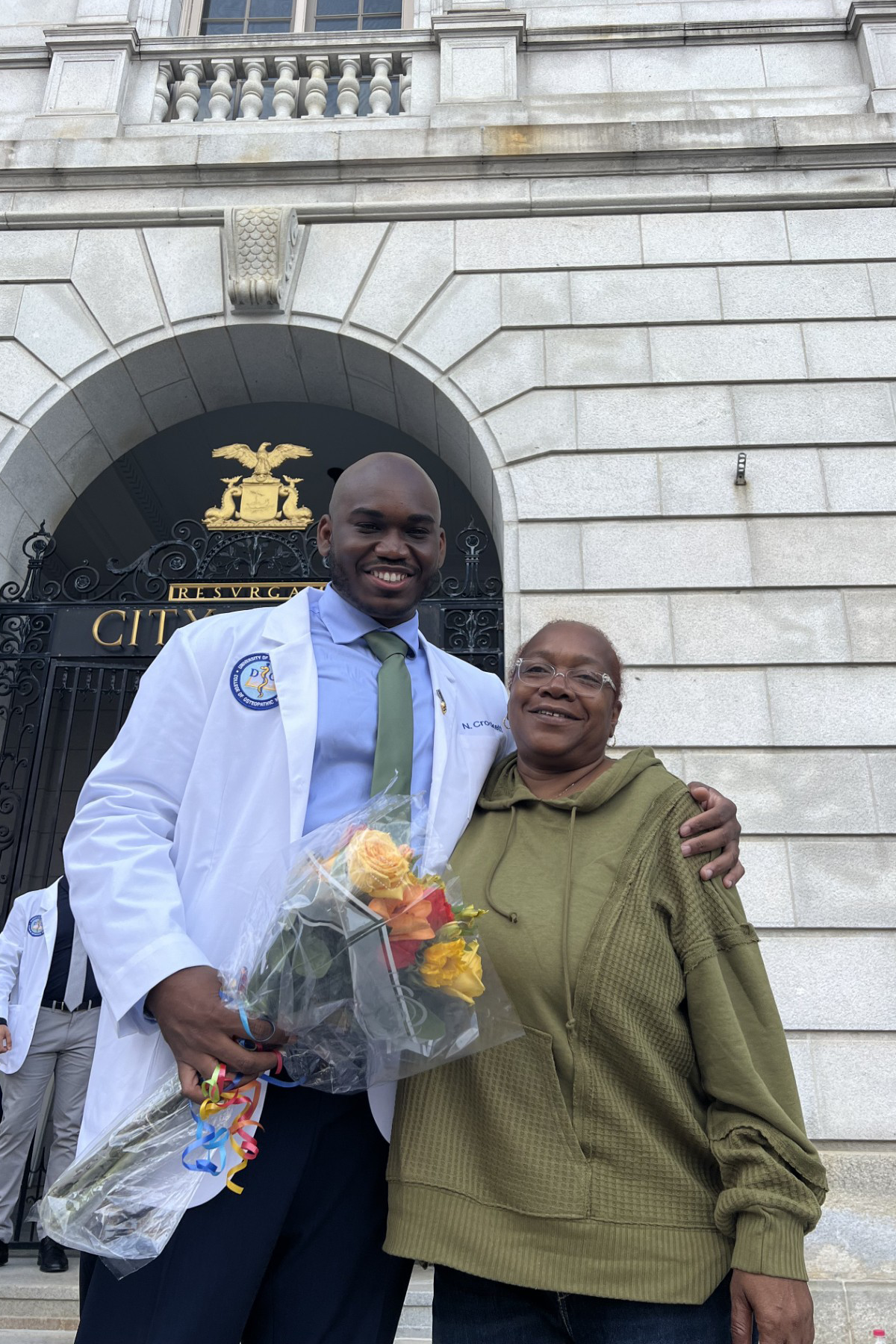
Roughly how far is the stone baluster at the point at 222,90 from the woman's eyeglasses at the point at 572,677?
7.02 meters

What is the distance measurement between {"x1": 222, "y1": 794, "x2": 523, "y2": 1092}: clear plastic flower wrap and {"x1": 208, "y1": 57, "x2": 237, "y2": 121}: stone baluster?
7.65m

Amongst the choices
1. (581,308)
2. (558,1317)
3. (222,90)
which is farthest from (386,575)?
(222,90)

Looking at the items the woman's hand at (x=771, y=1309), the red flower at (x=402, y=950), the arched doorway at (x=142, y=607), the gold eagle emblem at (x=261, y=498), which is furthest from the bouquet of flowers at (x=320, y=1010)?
the gold eagle emblem at (x=261, y=498)

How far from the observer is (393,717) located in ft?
7.44

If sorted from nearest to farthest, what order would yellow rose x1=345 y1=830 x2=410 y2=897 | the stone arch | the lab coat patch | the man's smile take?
yellow rose x1=345 y1=830 x2=410 y2=897, the lab coat patch, the man's smile, the stone arch

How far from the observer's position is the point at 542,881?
2127mm

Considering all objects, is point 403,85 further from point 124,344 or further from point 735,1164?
point 735,1164

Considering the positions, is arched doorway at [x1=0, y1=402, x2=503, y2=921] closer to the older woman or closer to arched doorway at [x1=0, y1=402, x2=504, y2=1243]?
arched doorway at [x1=0, y1=402, x2=504, y2=1243]

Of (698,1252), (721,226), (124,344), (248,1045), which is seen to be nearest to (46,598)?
(124,344)

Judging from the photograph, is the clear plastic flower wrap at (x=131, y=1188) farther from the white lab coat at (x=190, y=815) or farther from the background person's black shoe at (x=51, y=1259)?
the background person's black shoe at (x=51, y=1259)

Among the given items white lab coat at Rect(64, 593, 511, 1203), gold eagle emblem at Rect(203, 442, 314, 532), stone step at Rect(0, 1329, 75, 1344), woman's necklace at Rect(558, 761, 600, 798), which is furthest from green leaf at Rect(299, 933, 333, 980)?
gold eagle emblem at Rect(203, 442, 314, 532)

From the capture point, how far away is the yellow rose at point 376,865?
1729mm

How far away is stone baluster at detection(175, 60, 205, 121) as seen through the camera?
7766 millimetres

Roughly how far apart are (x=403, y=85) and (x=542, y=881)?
7.59 metres
